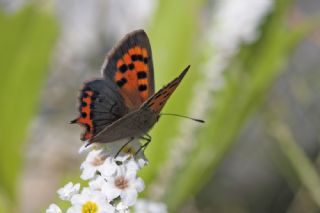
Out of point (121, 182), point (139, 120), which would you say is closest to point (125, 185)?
point (121, 182)

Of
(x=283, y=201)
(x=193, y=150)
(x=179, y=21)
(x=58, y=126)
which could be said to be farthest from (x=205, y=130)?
(x=58, y=126)

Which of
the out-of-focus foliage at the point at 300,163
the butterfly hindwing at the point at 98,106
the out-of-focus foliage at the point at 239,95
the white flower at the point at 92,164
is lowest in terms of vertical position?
the white flower at the point at 92,164

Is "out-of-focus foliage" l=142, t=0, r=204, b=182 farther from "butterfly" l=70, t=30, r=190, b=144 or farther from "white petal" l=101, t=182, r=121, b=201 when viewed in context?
"white petal" l=101, t=182, r=121, b=201

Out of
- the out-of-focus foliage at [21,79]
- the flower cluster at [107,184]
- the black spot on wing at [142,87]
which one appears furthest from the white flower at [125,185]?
the out-of-focus foliage at [21,79]

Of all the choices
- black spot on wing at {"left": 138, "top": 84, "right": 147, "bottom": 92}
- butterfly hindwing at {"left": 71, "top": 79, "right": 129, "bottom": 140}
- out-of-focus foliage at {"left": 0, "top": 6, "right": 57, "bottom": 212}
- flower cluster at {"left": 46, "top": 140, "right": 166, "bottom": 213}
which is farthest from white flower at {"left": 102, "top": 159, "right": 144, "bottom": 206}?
out-of-focus foliage at {"left": 0, "top": 6, "right": 57, "bottom": 212}

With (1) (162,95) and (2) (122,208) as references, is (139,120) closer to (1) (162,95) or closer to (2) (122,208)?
(1) (162,95)

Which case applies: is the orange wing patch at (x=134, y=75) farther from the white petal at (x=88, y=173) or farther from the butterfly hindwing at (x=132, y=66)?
the white petal at (x=88, y=173)

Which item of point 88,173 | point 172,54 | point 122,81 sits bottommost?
point 88,173
